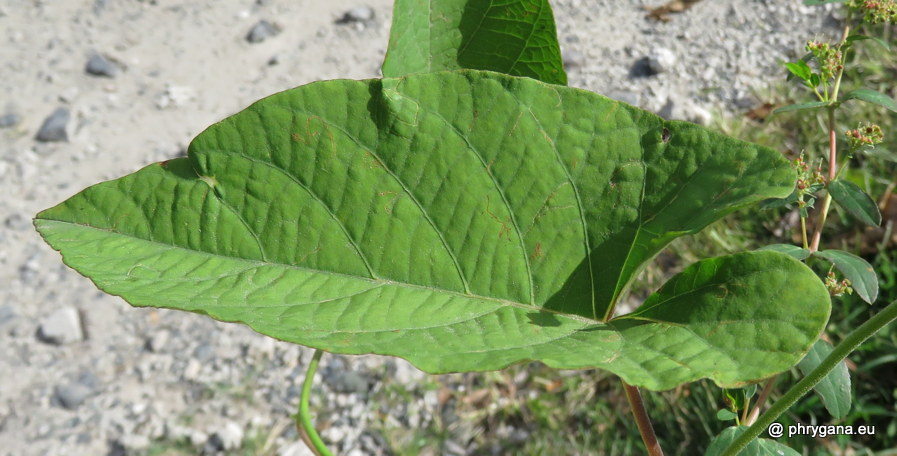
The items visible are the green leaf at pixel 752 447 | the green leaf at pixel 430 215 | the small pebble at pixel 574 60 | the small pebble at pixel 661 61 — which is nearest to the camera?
the green leaf at pixel 430 215

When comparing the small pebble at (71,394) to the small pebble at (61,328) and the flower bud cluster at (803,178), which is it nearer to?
the small pebble at (61,328)

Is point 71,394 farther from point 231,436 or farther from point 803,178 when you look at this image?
point 803,178

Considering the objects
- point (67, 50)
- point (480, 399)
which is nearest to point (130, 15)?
point (67, 50)

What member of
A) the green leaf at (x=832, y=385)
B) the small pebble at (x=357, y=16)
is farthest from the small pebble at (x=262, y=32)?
the green leaf at (x=832, y=385)

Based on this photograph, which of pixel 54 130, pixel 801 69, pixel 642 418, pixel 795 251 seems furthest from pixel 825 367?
pixel 54 130

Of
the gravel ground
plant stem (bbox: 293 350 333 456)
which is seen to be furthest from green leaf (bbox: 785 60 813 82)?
the gravel ground

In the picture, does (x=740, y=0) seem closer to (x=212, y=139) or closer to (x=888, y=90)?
(x=888, y=90)
